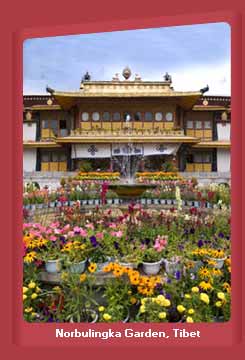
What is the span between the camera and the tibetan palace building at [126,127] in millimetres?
16672

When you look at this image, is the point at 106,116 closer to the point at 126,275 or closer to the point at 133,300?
the point at 126,275

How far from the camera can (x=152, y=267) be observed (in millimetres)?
4195

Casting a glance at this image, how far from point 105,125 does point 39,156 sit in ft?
12.6

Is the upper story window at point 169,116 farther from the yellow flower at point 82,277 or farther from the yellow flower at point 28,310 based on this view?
the yellow flower at point 28,310

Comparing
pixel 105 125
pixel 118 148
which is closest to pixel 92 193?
pixel 118 148

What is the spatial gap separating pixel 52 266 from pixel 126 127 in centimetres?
1381

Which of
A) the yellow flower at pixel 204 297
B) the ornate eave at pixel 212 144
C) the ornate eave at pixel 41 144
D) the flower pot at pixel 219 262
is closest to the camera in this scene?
the yellow flower at pixel 204 297

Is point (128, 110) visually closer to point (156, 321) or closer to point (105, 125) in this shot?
point (105, 125)

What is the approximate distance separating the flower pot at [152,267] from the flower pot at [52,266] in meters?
1.04

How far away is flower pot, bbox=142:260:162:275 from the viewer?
4184mm

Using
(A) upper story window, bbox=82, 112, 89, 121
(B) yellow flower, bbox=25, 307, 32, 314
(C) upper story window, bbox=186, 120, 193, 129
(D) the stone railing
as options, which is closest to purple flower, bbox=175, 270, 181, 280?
(B) yellow flower, bbox=25, 307, 32, 314

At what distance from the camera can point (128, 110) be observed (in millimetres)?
17484

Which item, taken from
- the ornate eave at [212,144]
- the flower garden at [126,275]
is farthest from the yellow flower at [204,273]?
the ornate eave at [212,144]

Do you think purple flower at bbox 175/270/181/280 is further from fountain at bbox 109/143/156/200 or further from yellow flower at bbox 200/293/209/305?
fountain at bbox 109/143/156/200
